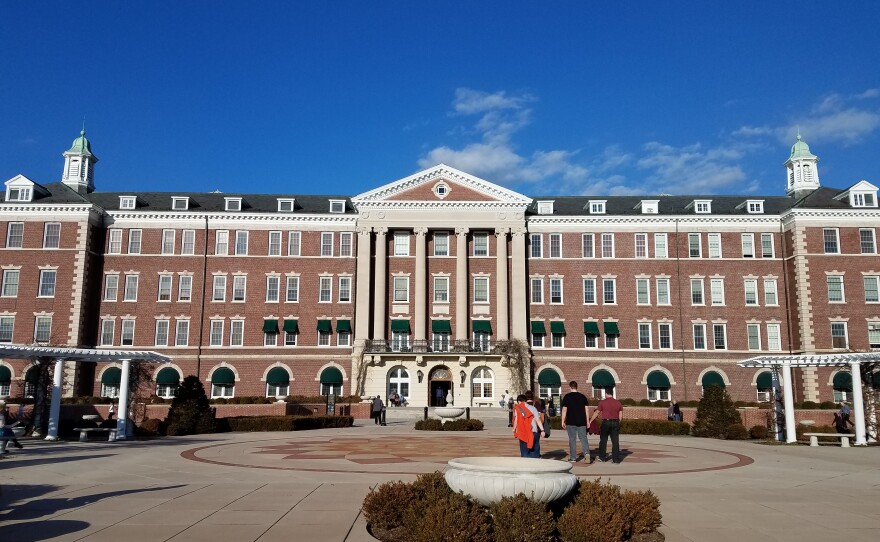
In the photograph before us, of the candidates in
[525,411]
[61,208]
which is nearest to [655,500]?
[525,411]

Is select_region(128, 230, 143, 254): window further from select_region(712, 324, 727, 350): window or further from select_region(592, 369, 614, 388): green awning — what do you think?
select_region(712, 324, 727, 350): window

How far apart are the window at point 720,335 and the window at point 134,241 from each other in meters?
47.8

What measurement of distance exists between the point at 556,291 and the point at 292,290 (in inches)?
864

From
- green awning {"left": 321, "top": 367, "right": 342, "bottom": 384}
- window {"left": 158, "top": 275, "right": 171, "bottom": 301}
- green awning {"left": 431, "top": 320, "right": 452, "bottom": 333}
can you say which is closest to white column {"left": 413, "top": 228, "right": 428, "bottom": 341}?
green awning {"left": 431, "top": 320, "right": 452, "bottom": 333}

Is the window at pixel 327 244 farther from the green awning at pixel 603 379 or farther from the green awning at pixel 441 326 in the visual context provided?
the green awning at pixel 603 379

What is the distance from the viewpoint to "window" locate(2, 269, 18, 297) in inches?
2351

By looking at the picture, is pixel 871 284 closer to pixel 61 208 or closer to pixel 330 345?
pixel 330 345

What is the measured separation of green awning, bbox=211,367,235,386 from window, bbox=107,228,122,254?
1331 cm

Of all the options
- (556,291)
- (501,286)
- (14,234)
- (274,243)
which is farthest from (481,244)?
(14,234)

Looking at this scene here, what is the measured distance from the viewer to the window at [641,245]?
6275 centimetres

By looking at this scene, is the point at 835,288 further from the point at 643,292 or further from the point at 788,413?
the point at 788,413

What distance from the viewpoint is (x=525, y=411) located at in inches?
659

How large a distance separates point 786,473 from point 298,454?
13482 millimetres

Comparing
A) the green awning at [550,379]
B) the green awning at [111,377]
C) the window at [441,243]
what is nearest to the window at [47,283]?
the green awning at [111,377]
